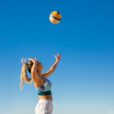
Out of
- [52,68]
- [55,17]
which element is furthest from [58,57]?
[55,17]

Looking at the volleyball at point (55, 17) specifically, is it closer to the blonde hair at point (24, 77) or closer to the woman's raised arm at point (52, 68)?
the woman's raised arm at point (52, 68)

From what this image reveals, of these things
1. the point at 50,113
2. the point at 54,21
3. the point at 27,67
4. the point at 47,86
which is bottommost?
the point at 50,113

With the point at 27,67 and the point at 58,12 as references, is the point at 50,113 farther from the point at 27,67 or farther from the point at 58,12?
the point at 58,12

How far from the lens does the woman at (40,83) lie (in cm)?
1152

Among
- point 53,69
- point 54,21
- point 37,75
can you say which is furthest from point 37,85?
point 54,21

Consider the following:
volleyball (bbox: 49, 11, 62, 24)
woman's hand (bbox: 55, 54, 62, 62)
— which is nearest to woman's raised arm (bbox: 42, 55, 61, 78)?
woman's hand (bbox: 55, 54, 62, 62)

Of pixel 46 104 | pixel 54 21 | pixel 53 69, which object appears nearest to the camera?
pixel 46 104

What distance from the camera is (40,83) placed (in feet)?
38.9

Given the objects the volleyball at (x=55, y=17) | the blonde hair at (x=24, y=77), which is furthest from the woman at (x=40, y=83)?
the volleyball at (x=55, y=17)

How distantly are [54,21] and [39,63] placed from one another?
4058mm

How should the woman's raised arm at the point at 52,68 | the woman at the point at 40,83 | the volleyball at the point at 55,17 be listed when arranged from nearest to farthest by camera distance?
the woman at the point at 40,83 → the woman's raised arm at the point at 52,68 → the volleyball at the point at 55,17

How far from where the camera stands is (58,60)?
1344 centimetres

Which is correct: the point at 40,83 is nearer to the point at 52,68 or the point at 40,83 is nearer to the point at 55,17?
the point at 52,68

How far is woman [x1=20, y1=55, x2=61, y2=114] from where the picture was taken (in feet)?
37.8
